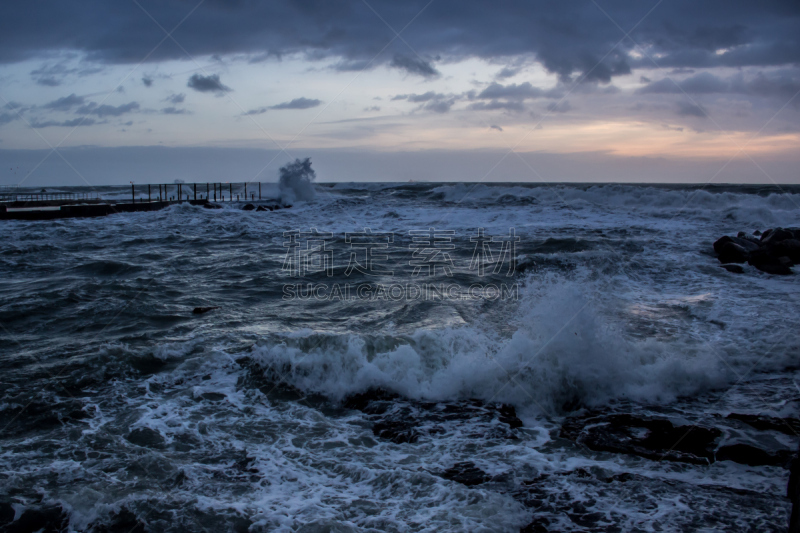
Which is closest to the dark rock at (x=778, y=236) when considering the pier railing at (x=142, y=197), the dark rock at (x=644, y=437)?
the dark rock at (x=644, y=437)

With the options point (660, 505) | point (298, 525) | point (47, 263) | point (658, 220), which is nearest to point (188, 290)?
point (47, 263)

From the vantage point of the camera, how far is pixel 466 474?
12.4 feet

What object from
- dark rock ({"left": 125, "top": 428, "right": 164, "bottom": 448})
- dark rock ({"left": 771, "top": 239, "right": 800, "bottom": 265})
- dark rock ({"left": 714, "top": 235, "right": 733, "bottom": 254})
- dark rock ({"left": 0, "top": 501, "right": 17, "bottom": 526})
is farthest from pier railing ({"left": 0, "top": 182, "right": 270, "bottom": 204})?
dark rock ({"left": 771, "top": 239, "right": 800, "bottom": 265})

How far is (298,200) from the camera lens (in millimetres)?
40781

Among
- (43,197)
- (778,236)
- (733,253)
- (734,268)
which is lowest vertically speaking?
(734,268)

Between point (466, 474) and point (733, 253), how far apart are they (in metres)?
12.5

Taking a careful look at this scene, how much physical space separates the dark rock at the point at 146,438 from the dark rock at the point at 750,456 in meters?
4.71

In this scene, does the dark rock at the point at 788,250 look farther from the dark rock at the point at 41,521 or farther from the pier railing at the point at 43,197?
the pier railing at the point at 43,197

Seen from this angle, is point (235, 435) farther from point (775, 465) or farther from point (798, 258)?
point (798, 258)

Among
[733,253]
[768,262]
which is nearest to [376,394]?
[768,262]

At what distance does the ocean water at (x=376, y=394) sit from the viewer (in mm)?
3393

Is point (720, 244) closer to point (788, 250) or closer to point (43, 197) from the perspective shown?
point (788, 250)

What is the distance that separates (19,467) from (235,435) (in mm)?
1605

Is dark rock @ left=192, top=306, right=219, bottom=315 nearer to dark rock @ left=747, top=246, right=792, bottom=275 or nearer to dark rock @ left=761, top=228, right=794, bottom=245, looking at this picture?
dark rock @ left=747, top=246, right=792, bottom=275
